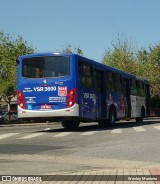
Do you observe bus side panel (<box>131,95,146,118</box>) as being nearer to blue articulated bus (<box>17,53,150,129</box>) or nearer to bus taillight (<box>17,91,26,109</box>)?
blue articulated bus (<box>17,53,150,129</box>)

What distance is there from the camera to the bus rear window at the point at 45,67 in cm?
1989

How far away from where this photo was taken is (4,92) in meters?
50.7

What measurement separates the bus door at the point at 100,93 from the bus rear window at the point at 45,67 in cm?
250

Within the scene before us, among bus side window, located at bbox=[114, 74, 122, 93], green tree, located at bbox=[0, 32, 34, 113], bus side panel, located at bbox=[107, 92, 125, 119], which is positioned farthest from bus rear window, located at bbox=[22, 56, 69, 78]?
green tree, located at bbox=[0, 32, 34, 113]

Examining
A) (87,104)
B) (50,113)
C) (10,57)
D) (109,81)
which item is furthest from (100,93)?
(10,57)

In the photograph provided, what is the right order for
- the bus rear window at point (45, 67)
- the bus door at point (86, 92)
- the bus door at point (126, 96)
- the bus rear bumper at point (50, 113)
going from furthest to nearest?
the bus door at point (126, 96)
the bus door at point (86, 92)
the bus rear window at point (45, 67)
the bus rear bumper at point (50, 113)

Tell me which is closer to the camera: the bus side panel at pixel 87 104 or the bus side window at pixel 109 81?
the bus side panel at pixel 87 104

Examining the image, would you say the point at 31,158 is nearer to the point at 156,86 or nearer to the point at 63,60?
the point at 63,60

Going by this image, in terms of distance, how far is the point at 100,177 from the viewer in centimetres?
847

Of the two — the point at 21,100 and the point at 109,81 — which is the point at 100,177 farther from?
the point at 109,81

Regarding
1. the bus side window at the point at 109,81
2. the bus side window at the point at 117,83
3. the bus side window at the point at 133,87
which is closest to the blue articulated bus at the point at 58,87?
the bus side window at the point at 109,81

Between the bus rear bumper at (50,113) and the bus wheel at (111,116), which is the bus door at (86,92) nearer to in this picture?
the bus rear bumper at (50,113)

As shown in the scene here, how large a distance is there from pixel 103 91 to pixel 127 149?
9899 millimetres

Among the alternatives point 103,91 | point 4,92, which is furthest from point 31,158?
point 4,92
